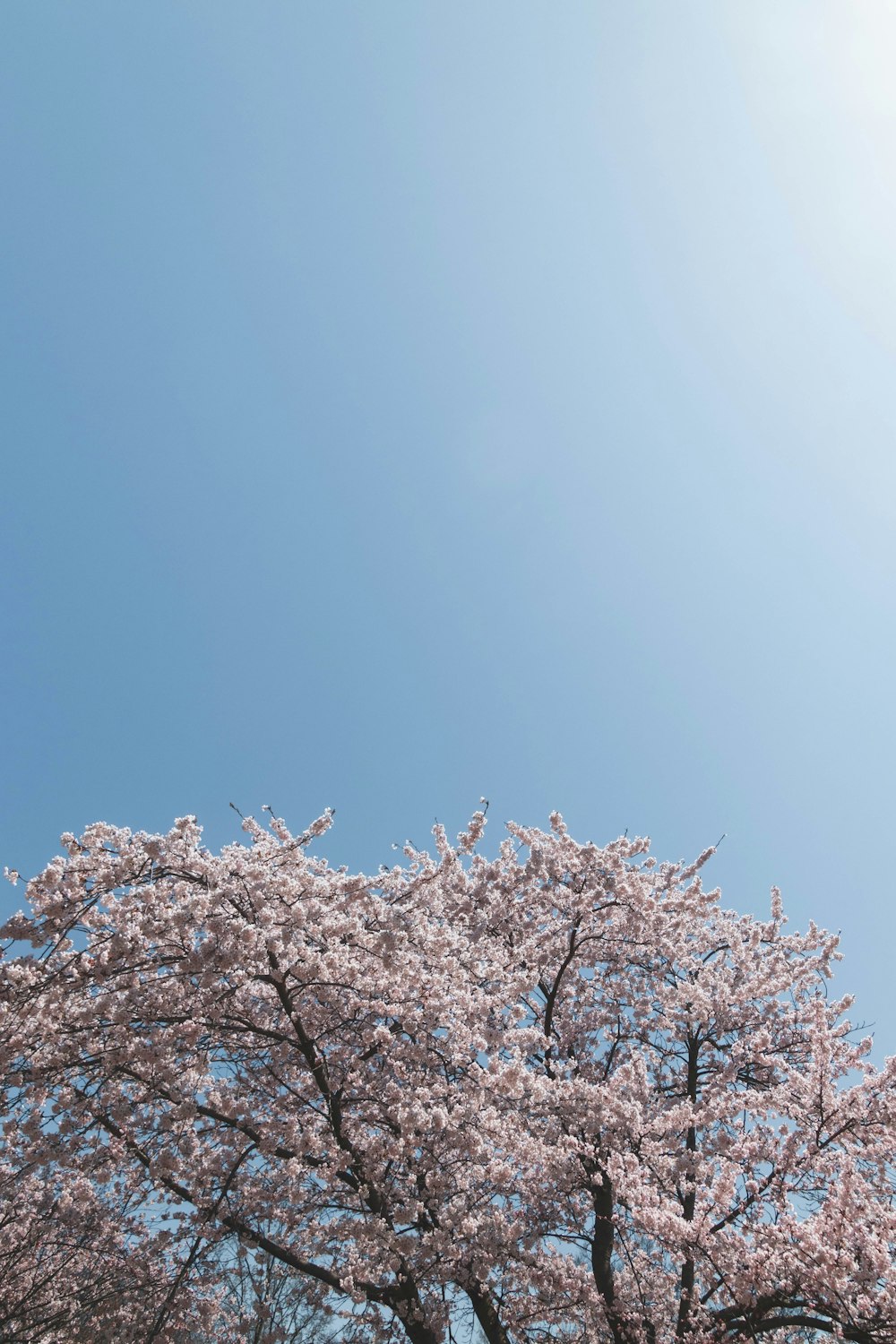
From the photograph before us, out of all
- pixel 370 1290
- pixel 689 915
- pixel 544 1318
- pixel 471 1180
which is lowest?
pixel 544 1318

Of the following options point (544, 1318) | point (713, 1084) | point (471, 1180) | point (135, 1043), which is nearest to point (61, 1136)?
point (135, 1043)

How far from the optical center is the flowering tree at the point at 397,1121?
20.9 ft

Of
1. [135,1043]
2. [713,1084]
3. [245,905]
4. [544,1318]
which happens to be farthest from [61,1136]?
[713,1084]

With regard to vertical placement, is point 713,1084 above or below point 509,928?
below

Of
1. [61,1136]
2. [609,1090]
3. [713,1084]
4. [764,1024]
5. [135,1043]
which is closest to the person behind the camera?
[135,1043]

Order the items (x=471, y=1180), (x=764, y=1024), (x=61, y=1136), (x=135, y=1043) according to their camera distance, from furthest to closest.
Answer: (x=764, y=1024)
(x=471, y=1180)
(x=61, y=1136)
(x=135, y=1043)

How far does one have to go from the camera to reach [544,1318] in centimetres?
865

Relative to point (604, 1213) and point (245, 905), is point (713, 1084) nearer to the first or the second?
point (604, 1213)

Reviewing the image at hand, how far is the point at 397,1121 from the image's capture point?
7320mm

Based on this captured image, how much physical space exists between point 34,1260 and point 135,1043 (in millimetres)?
9727

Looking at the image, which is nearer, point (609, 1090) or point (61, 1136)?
point (61, 1136)

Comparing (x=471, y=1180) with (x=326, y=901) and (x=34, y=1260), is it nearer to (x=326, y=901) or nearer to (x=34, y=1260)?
(x=326, y=901)

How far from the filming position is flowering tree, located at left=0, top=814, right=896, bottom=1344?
636 centimetres

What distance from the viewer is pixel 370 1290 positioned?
740 centimetres
